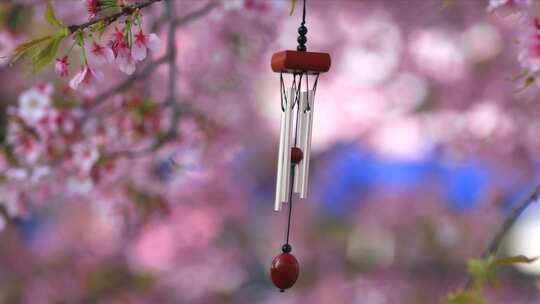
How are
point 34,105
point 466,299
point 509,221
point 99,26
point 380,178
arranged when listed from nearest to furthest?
point 99,26 < point 466,299 < point 509,221 < point 34,105 < point 380,178

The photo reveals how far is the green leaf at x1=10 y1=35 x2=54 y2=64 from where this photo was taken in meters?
1.26

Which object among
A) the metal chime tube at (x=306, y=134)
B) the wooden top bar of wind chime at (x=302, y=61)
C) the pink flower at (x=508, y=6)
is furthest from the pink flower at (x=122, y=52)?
the pink flower at (x=508, y=6)

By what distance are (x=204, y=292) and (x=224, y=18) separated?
9.27 feet

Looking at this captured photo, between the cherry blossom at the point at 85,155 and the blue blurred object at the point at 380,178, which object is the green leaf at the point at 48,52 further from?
the blue blurred object at the point at 380,178

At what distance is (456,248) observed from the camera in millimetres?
5266

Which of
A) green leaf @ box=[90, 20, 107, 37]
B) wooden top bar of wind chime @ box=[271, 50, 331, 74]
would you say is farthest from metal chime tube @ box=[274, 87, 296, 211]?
green leaf @ box=[90, 20, 107, 37]

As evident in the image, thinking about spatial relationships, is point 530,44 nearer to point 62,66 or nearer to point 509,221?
point 509,221

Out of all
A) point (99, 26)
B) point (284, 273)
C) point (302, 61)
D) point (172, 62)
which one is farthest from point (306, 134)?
point (172, 62)

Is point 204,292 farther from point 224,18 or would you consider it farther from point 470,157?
point 224,18

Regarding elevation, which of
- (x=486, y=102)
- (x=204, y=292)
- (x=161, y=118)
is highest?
(x=486, y=102)

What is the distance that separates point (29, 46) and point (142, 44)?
8.6 inches

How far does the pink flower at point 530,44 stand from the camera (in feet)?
5.26

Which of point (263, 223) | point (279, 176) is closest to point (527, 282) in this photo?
point (263, 223)

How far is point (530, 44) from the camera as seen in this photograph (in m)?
1.60
